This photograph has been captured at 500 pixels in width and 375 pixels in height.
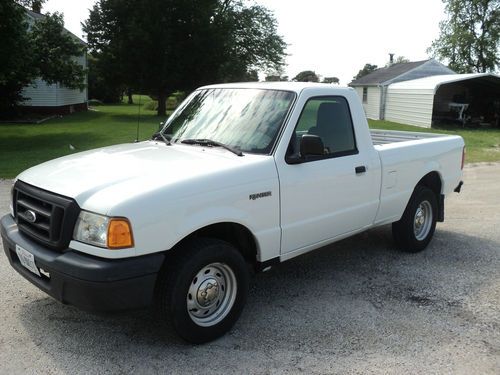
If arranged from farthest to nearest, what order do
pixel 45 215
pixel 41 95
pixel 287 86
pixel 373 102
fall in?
pixel 373 102 → pixel 41 95 → pixel 287 86 → pixel 45 215

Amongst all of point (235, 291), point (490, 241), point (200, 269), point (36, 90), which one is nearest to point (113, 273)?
point (200, 269)

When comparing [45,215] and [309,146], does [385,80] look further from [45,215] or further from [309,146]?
[45,215]

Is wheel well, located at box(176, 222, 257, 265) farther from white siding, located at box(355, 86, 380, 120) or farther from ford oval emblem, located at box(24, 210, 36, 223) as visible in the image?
white siding, located at box(355, 86, 380, 120)

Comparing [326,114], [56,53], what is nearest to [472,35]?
[56,53]

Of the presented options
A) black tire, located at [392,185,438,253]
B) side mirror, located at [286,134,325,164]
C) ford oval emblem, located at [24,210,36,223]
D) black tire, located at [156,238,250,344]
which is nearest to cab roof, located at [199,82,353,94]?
side mirror, located at [286,134,325,164]

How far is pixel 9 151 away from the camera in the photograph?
15.6 meters

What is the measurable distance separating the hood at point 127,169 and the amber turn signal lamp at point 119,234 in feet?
0.46

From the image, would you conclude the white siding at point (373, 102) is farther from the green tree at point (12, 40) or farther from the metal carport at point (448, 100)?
the green tree at point (12, 40)

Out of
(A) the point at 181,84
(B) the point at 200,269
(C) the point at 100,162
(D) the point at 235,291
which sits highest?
(A) the point at 181,84

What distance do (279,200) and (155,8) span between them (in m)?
31.5

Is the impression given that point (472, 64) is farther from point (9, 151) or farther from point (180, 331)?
point (180, 331)

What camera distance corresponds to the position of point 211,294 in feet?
12.6

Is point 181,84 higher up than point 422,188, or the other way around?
point 181,84

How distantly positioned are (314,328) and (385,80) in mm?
34777
